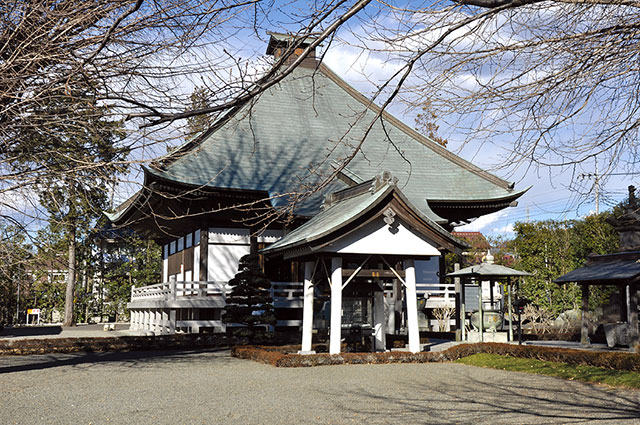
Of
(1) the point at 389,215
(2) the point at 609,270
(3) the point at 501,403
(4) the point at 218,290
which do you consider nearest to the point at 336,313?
(1) the point at 389,215

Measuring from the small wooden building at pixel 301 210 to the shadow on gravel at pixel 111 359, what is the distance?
9.18 feet

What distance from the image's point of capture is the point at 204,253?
2142 cm

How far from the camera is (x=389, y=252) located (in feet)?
46.6

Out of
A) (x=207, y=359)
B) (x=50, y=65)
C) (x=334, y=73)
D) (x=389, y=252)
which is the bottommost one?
(x=207, y=359)

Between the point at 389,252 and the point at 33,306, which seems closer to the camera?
the point at 389,252

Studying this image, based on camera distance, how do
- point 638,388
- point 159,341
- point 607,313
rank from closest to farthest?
point 638,388 → point 159,341 → point 607,313

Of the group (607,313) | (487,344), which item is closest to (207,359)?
A: (487,344)

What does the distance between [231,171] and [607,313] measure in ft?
44.2

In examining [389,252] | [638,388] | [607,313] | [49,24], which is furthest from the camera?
[607,313]

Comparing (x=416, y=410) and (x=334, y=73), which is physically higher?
(x=334, y=73)

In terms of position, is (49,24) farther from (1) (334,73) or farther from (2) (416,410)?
(1) (334,73)

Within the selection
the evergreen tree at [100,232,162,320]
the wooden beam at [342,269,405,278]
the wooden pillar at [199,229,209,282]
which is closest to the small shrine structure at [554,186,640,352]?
the wooden beam at [342,269,405,278]

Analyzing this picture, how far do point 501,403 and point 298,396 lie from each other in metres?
2.94

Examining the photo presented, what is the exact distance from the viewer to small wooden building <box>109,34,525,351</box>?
14.3 metres
